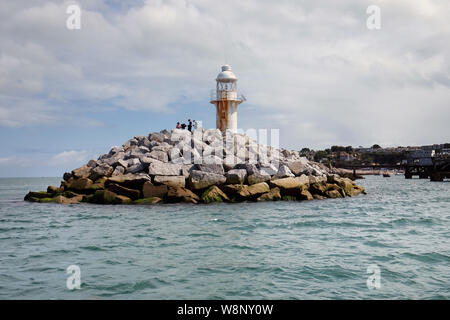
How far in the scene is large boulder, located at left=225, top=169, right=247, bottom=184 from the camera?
21.5 metres

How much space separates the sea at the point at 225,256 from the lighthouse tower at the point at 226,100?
16.3 meters

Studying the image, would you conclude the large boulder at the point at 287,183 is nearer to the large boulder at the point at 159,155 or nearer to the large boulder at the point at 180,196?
the large boulder at the point at 180,196

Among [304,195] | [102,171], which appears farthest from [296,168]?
[102,171]

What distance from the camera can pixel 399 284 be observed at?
283 inches

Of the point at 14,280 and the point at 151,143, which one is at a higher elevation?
the point at 151,143

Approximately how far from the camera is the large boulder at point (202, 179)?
21141 mm

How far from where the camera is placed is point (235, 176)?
21500 millimetres

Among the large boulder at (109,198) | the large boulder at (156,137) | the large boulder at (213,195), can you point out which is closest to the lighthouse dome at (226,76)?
the large boulder at (156,137)

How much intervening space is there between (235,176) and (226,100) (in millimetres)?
11236

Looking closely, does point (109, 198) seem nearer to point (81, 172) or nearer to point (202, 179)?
point (81, 172)

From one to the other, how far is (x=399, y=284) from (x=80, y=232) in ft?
31.5

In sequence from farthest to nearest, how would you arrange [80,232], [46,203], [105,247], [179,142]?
1. [179,142]
2. [46,203]
3. [80,232]
4. [105,247]
